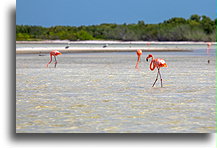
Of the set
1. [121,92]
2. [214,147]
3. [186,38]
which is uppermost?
[186,38]

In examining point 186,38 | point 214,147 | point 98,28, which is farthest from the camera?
point 98,28

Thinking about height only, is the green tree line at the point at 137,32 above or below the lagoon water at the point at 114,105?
above

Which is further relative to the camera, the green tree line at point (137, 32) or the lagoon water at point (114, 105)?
the green tree line at point (137, 32)

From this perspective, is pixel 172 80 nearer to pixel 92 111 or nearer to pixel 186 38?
pixel 92 111

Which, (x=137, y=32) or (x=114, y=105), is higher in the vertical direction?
(x=137, y=32)

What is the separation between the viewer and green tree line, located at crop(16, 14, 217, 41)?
9362cm

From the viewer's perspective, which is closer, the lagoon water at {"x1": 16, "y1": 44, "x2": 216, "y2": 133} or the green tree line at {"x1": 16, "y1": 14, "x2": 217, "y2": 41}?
the lagoon water at {"x1": 16, "y1": 44, "x2": 216, "y2": 133}

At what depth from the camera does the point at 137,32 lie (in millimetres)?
105312

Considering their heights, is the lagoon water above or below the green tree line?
below

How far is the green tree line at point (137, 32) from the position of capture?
307 feet

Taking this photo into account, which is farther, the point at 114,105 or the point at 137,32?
the point at 137,32
